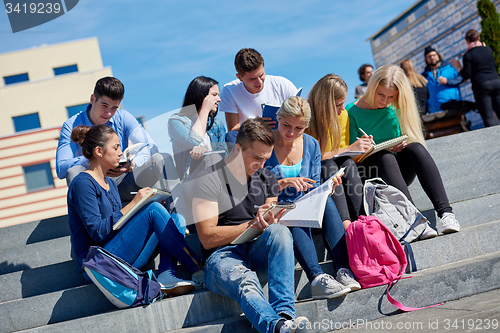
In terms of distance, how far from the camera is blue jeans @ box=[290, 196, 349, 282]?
2.65 meters

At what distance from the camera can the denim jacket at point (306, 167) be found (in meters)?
3.13

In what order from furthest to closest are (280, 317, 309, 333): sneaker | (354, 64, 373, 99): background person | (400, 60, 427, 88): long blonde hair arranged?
(354, 64, 373, 99): background person < (400, 60, 427, 88): long blonde hair < (280, 317, 309, 333): sneaker

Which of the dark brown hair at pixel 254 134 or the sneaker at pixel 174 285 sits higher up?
the dark brown hair at pixel 254 134

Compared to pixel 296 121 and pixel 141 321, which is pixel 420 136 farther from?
pixel 141 321

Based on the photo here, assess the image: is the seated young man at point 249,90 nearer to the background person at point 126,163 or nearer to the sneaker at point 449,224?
the background person at point 126,163

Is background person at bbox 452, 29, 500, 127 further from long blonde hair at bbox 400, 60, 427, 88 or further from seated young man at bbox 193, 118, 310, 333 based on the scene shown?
seated young man at bbox 193, 118, 310, 333

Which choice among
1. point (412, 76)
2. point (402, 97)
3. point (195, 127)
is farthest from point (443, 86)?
point (195, 127)

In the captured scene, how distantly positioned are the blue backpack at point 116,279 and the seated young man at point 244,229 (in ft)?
1.36

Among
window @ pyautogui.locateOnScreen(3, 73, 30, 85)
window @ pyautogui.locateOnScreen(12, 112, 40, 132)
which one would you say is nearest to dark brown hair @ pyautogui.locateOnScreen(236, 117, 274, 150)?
window @ pyautogui.locateOnScreen(12, 112, 40, 132)

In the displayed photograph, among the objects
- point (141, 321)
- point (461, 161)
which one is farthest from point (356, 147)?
point (141, 321)

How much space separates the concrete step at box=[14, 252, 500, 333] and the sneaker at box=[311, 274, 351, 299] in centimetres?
5

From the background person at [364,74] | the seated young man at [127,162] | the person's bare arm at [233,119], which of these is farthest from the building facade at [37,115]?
the person's bare arm at [233,119]

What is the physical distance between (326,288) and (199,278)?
0.87 m

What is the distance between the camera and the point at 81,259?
270cm
